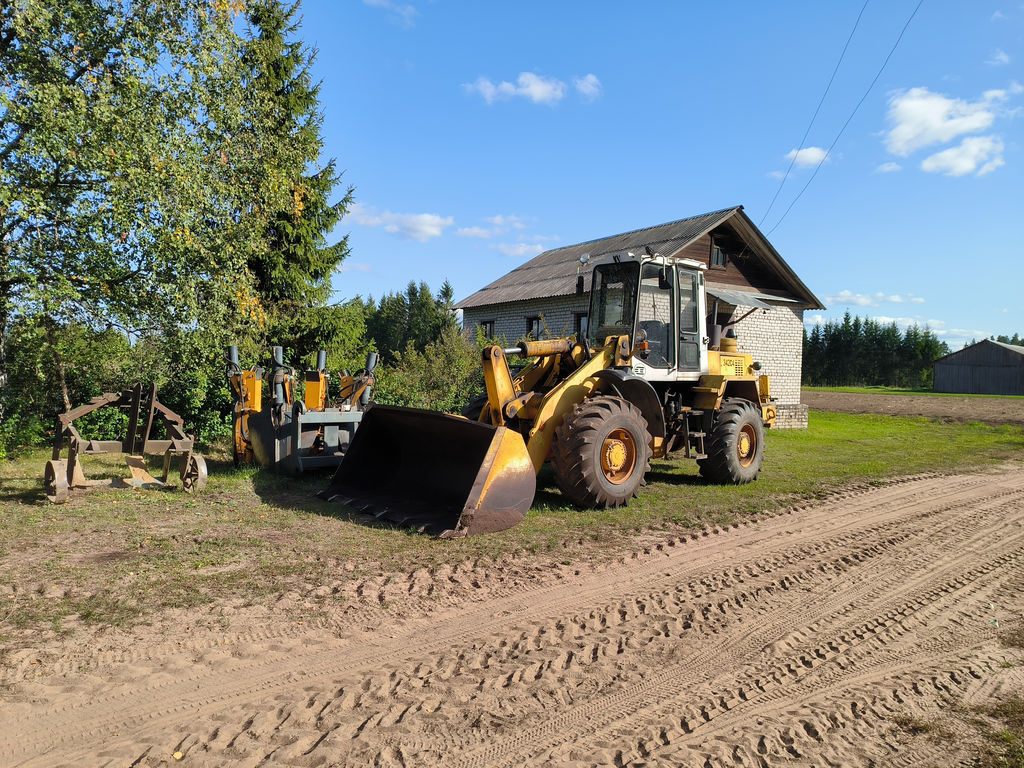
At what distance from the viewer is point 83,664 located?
10.9ft

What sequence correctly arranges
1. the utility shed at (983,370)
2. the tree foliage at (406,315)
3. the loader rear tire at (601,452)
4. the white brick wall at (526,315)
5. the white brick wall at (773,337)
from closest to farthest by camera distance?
the loader rear tire at (601,452) < the white brick wall at (773,337) < the white brick wall at (526,315) < the utility shed at (983,370) < the tree foliage at (406,315)

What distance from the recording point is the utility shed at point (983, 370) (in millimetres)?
48438

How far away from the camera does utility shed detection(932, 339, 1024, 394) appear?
48438 mm

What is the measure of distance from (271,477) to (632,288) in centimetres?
532

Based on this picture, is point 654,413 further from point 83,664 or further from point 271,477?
point 83,664

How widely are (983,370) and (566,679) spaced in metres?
60.5

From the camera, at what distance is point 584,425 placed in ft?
21.7

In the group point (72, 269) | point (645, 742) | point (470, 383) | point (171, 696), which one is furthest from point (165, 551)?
point (470, 383)

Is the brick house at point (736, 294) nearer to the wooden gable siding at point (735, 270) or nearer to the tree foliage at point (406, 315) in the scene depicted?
the wooden gable siding at point (735, 270)

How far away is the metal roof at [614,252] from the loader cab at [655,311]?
21.8ft

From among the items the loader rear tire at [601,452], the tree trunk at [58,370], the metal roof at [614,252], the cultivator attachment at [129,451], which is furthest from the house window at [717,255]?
the tree trunk at [58,370]

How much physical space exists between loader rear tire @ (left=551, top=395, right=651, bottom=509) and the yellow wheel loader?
14 millimetres

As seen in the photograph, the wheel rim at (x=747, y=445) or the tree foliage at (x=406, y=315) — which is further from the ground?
the tree foliage at (x=406, y=315)

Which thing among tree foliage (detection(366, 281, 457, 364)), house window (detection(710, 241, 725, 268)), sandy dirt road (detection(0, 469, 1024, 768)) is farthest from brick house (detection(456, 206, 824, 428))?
tree foliage (detection(366, 281, 457, 364))
